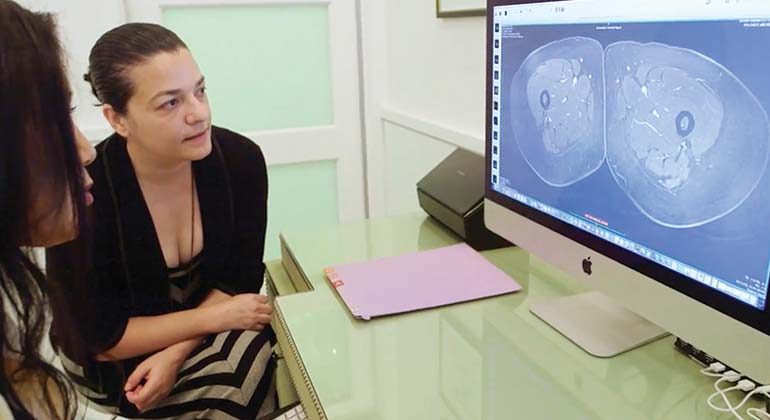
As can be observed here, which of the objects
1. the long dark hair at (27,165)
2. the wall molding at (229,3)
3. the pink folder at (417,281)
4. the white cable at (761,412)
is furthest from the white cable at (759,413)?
the wall molding at (229,3)

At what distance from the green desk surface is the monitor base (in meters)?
0.01

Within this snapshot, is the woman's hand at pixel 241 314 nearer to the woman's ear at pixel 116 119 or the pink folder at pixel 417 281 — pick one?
the pink folder at pixel 417 281

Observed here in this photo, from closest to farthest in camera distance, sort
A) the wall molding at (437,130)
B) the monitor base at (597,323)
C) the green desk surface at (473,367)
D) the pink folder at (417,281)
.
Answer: the green desk surface at (473,367) → the monitor base at (597,323) → the pink folder at (417,281) → the wall molding at (437,130)

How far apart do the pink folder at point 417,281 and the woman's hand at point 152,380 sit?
1.30 feet

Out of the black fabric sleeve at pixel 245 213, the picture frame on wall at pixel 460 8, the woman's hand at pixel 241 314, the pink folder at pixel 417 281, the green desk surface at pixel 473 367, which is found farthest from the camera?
the picture frame on wall at pixel 460 8

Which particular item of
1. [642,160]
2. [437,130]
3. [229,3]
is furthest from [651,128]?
[229,3]

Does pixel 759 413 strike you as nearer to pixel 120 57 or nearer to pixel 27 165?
pixel 27 165

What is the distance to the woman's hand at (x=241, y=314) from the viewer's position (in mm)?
1298

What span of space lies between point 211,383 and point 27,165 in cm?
70

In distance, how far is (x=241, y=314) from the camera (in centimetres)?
130

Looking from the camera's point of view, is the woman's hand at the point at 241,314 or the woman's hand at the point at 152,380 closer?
the woman's hand at the point at 152,380

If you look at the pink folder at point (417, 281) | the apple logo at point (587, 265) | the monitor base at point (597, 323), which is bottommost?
the monitor base at point (597, 323)

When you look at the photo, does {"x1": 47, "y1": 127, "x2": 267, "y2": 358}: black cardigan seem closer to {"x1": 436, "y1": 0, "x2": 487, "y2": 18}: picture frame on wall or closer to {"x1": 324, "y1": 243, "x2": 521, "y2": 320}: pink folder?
{"x1": 324, "y1": 243, "x2": 521, "y2": 320}: pink folder

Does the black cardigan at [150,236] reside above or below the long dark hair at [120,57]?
below
